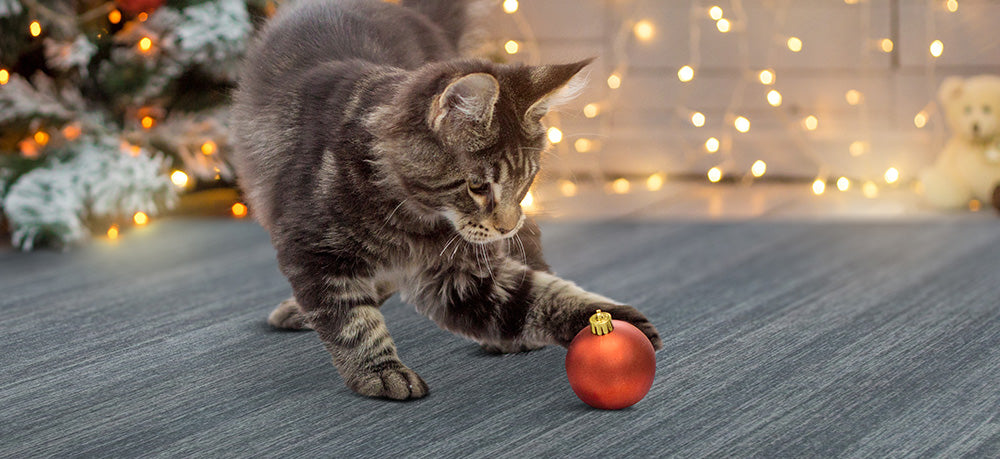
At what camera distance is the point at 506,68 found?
4.77 ft

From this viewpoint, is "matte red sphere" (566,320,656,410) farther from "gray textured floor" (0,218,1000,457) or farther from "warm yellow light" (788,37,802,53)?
"warm yellow light" (788,37,802,53)

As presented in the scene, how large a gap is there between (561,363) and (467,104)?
0.53 meters

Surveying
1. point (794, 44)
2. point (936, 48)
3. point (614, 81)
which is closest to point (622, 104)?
point (614, 81)

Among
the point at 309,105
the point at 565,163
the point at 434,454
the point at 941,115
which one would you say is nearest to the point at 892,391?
the point at 434,454

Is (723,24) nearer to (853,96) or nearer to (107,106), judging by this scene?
(853,96)

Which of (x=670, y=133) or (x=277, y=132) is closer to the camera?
(x=277, y=132)

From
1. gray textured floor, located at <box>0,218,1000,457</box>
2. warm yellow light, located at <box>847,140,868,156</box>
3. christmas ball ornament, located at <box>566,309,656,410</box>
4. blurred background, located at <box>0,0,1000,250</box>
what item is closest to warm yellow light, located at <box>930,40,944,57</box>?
blurred background, located at <box>0,0,1000,250</box>

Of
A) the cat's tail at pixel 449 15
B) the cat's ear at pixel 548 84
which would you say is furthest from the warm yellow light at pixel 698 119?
the cat's ear at pixel 548 84

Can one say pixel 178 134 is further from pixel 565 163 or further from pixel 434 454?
pixel 434 454

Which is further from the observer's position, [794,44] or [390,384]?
[794,44]

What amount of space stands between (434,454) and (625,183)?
223 cm

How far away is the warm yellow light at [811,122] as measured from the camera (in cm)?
328

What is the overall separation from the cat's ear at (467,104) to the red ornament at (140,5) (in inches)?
65.2

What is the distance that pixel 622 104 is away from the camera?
137 inches
